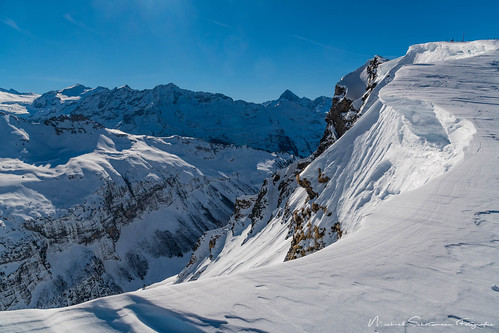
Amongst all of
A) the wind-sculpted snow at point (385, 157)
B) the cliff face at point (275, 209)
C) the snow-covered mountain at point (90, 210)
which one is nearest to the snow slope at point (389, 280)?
the wind-sculpted snow at point (385, 157)

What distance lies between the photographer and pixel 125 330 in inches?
129

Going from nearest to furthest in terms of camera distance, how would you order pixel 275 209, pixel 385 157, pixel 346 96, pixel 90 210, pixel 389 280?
pixel 389 280 < pixel 385 157 < pixel 275 209 < pixel 346 96 < pixel 90 210

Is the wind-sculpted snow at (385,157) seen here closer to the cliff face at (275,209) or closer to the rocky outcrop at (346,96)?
the cliff face at (275,209)

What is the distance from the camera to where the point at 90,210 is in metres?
55.7

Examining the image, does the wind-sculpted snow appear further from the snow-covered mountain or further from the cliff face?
the snow-covered mountain

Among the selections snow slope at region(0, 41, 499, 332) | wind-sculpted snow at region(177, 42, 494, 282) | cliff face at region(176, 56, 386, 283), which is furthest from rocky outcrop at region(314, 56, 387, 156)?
snow slope at region(0, 41, 499, 332)

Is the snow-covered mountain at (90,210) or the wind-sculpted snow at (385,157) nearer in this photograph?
the wind-sculpted snow at (385,157)

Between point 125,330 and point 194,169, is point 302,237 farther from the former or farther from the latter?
point 194,169

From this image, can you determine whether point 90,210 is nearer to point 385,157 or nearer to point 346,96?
point 346,96

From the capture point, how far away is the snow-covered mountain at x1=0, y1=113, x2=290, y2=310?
4375cm

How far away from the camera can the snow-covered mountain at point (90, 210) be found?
43.8m

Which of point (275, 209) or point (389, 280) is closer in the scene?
point (389, 280)

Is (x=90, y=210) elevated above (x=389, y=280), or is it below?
below

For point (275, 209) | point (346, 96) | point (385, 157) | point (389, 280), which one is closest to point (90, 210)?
point (275, 209)
